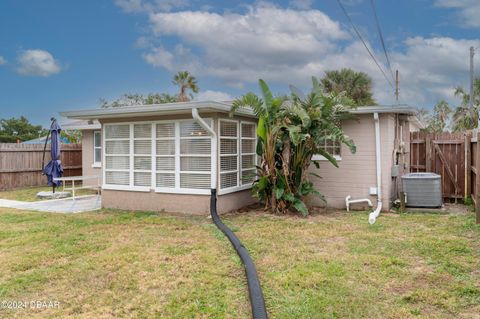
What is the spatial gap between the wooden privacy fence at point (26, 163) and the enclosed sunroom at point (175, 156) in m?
7.03

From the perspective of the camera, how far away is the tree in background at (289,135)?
26.2 feet

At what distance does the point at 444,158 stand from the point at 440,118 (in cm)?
2005

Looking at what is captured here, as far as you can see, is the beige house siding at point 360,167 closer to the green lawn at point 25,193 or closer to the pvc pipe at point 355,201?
the pvc pipe at point 355,201

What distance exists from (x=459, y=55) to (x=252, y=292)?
2030cm

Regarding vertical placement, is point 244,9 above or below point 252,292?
above

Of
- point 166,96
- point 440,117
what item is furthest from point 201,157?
point 440,117

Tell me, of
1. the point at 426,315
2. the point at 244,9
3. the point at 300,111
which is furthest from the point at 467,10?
the point at 426,315

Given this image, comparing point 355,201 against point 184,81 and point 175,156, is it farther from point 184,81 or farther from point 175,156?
point 184,81

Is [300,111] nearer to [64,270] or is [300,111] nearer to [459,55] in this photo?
[64,270]

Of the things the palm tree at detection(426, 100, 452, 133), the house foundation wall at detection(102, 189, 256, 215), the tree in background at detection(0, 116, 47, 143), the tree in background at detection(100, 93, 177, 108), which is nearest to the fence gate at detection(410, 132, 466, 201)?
the house foundation wall at detection(102, 189, 256, 215)

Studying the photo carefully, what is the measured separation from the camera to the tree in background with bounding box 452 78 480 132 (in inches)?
805

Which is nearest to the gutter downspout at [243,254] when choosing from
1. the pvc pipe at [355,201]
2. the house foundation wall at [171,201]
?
the house foundation wall at [171,201]

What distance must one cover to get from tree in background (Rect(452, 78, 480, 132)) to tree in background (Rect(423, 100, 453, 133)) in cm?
407

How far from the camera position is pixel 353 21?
29.1 feet
